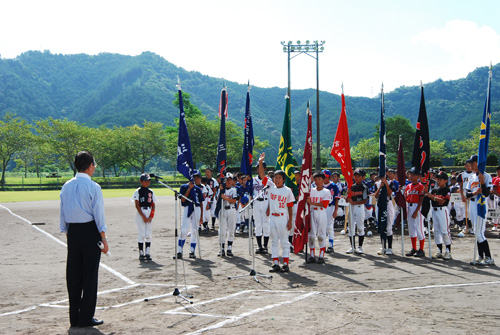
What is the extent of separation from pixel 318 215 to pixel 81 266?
6386mm

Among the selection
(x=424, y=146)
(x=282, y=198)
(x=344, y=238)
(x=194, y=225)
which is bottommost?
(x=344, y=238)

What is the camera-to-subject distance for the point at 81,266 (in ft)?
20.1

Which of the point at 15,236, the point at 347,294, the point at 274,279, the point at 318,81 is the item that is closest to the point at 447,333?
the point at 347,294

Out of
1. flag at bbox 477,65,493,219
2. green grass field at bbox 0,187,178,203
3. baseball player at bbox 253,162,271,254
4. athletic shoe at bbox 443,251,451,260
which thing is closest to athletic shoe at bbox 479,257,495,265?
athletic shoe at bbox 443,251,451,260

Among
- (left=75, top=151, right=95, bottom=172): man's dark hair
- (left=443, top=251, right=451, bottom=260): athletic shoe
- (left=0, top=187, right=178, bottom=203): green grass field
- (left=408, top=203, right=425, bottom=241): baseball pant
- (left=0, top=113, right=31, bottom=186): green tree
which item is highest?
(left=0, top=113, right=31, bottom=186): green tree

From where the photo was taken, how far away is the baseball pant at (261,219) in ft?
Result: 41.7

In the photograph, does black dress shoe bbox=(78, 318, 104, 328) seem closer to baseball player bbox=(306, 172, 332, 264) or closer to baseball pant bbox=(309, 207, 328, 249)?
baseball player bbox=(306, 172, 332, 264)

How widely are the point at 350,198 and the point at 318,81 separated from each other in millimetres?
30738

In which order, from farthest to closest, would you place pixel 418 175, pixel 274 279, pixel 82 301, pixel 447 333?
Result: pixel 418 175, pixel 274 279, pixel 82 301, pixel 447 333

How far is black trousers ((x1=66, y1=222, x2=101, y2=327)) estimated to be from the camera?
5.98m

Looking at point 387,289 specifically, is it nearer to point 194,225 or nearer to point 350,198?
point 350,198

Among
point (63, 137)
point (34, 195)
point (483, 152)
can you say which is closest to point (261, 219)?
point (483, 152)

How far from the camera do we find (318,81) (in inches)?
1628

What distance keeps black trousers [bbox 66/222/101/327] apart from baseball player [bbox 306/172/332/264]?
19.6ft
